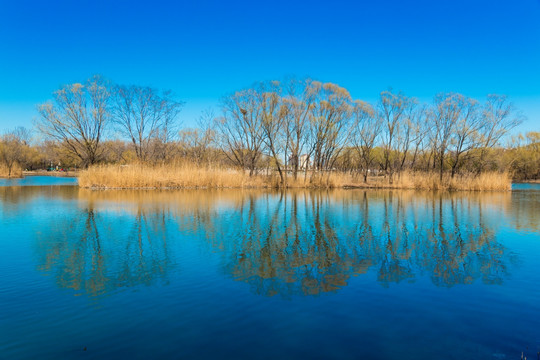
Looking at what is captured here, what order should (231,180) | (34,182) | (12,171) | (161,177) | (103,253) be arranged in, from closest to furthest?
1. (103,253)
2. (161,177)
3. (231,180)
4. (34,182)
5. (12,171)

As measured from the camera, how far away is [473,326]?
3.86 meters

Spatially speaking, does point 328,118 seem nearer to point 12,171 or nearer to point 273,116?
point 273,116

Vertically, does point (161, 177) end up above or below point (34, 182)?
above

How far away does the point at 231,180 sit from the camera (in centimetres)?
2595

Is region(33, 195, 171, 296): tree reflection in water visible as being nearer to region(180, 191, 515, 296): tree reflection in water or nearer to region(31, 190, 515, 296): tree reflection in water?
region(31, 190, 515, 296): tree reflection in water

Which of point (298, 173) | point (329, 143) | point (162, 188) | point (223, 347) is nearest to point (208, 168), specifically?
point (162, 188)

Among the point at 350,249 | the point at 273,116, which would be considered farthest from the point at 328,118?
the point at 350,249

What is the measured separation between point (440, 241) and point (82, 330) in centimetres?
712

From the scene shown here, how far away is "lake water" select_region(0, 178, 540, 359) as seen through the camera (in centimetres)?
341

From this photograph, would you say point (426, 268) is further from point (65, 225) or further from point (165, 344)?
point (65, 225)

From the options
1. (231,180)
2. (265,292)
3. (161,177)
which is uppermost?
(161,177)

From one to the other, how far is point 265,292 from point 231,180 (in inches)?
842

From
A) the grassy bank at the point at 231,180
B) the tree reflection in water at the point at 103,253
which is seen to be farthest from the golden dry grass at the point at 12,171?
the tree reflection in water at the point at 103,253

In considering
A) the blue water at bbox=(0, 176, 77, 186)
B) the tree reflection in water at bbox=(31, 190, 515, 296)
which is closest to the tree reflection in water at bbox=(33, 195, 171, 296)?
the tree reflection in water at bbox=(31, 190, 515, 296)
